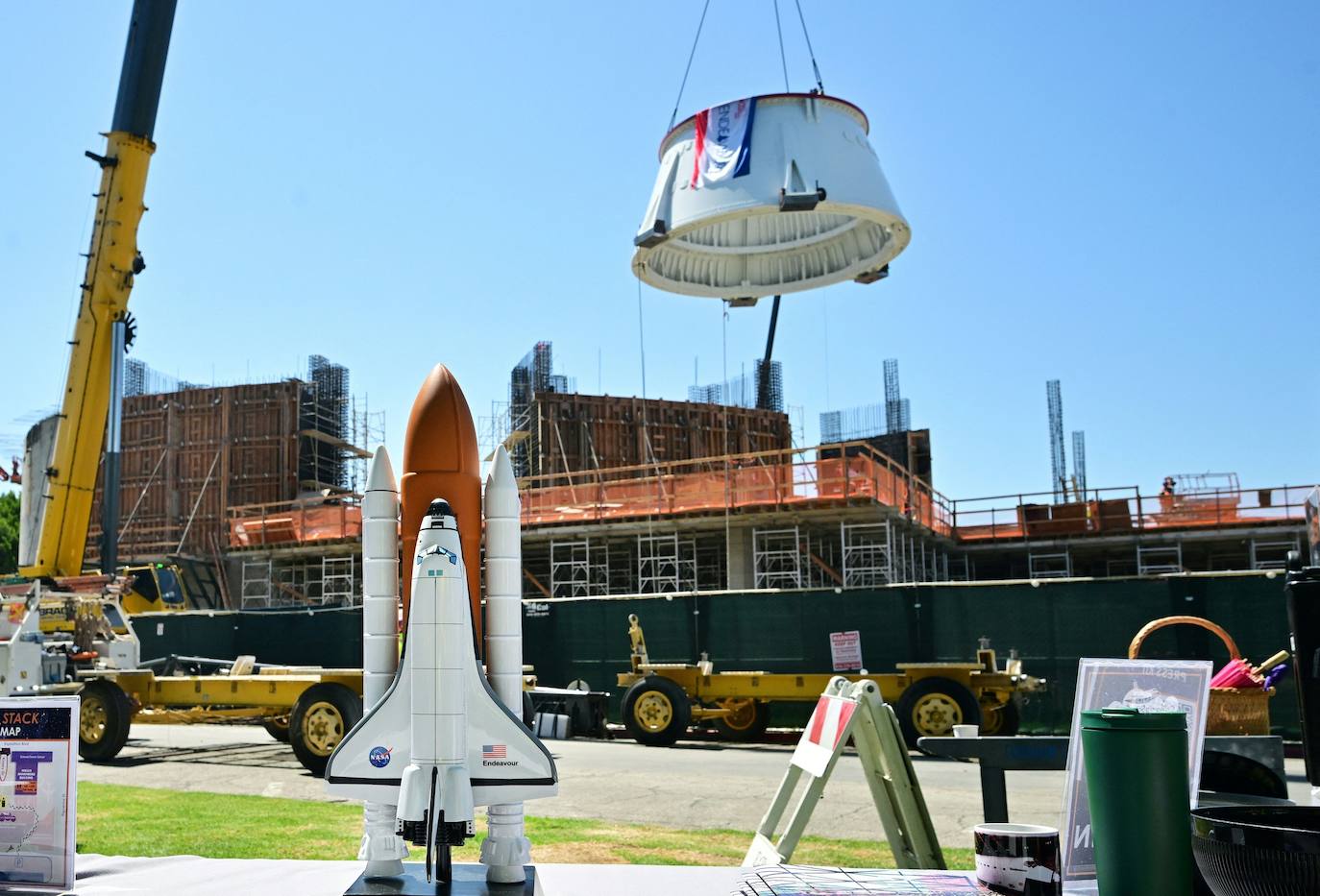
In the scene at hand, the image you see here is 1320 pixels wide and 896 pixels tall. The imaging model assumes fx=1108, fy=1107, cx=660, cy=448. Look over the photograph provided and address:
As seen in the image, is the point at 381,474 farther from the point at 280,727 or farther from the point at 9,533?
the point at 9,533

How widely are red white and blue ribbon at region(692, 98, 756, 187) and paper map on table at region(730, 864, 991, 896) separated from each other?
15157 mm

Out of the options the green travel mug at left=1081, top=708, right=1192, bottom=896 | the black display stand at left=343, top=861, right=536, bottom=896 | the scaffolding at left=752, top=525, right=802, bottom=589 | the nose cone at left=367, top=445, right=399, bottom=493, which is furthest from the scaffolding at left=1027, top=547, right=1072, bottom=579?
the green travel mug at left=1081, top=708, right=1192, bottom=896

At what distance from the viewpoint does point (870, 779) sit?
21.1 ft

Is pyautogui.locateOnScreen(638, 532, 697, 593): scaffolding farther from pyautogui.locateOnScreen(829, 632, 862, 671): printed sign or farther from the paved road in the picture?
the paved road

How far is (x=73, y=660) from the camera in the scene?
1752cm

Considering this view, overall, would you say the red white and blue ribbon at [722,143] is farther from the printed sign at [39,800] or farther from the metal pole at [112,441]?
the printed sign at [39,800]

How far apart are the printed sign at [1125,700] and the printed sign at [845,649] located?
615 inches

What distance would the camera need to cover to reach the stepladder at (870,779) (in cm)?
618

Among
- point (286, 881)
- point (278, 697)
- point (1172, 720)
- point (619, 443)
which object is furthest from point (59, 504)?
point (619, 443)

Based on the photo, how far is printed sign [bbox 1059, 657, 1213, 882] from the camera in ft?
11.8

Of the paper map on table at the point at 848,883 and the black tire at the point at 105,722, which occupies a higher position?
the paper map on table at the point at 848,883

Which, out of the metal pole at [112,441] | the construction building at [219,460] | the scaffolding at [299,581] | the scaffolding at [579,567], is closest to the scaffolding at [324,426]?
the construction building at [219,460]

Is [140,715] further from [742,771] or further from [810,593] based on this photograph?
[810,593]

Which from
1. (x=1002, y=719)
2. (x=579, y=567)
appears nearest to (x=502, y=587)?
(x=1002, y=719)
